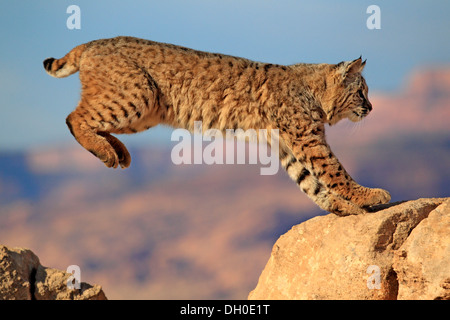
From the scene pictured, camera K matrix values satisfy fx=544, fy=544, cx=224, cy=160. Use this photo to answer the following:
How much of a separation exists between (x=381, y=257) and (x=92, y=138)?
377 centimetres

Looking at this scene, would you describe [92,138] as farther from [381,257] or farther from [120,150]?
[381,257]

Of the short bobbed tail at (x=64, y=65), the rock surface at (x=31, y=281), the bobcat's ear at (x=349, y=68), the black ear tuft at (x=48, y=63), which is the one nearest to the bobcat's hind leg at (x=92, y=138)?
the short bobbed tail at (x=64, y=65)

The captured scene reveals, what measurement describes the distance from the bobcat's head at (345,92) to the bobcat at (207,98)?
0.01 m

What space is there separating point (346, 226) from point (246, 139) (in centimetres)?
182

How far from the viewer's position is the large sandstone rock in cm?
579

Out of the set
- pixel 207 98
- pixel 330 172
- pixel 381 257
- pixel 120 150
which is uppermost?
pixel 207 98

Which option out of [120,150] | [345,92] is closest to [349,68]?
[345,92]

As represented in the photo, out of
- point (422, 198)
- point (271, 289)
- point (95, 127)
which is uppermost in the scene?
point (95, 127)

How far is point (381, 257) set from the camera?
6.07 m

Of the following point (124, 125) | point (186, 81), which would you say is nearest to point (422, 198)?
point (186, 81)

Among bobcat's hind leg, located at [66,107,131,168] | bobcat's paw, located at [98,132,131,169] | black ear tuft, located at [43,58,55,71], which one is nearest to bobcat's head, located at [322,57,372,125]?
bobcat's paw, located at [98,132,131,169]

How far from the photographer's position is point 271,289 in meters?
6.94

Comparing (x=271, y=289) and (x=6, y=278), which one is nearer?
(x=6, y=278)
